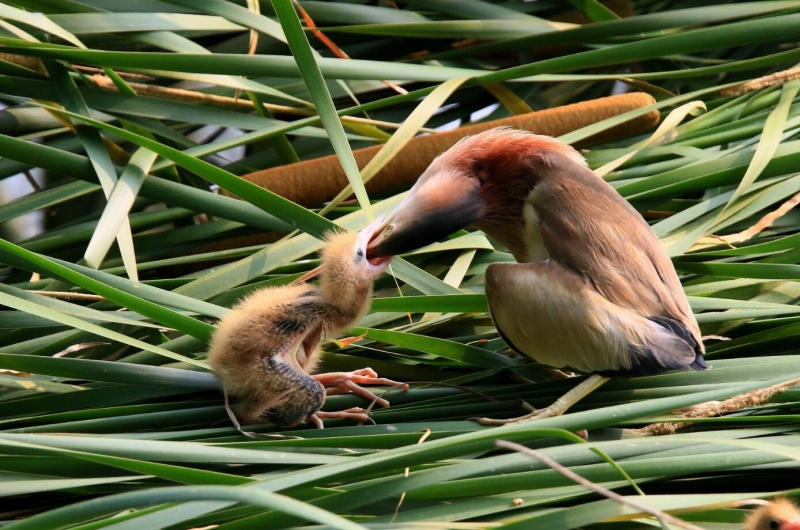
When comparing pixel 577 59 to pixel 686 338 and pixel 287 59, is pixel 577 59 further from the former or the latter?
pixel 686 338

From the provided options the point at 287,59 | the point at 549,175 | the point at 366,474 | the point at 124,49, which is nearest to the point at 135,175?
the point at 287,59

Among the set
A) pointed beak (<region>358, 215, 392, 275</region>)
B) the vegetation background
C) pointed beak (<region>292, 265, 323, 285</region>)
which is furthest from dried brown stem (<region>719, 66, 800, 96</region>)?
pointed beak (<region>292, 265, 323, 285</region>)

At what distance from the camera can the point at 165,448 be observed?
1.23 m

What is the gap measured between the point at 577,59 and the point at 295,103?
0.71 m

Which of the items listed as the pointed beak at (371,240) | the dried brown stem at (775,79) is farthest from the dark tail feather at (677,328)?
the dried brown stem at (775,79)

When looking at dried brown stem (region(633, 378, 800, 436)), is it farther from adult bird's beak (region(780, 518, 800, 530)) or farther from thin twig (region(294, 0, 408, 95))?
thin twig (region(294, 0, 408, 95))

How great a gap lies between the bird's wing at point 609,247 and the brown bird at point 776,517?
37cm

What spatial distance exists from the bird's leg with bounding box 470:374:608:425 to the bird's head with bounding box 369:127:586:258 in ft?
1.18

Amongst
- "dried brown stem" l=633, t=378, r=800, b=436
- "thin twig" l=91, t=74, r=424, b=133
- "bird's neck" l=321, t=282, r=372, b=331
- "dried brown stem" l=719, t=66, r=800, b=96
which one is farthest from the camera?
Answer: "dried brown stem" l=719, t=66, r=800, b=96

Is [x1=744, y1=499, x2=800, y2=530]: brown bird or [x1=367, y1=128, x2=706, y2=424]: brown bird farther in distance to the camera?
[x1=367, y1=128, x2=706, y2=424]: brown bird

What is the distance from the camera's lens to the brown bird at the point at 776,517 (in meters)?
1.14

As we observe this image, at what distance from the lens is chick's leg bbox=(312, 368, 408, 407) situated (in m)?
1.60

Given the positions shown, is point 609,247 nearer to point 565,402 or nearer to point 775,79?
point 565,402

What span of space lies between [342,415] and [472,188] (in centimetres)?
51
